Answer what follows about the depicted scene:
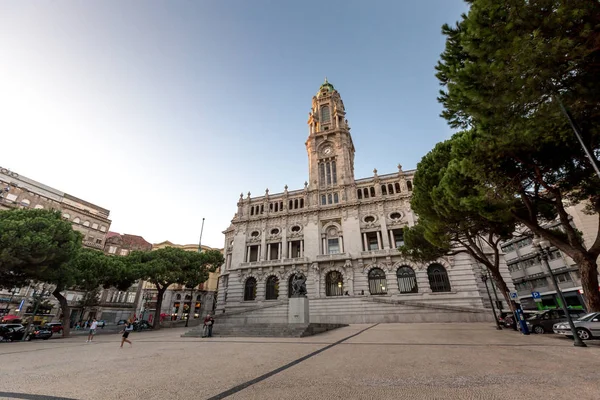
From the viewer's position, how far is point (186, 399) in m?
4.35

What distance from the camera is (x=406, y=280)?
29875 mm

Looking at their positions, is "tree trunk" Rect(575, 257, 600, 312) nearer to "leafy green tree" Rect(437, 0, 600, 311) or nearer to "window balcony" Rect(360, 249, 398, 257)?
"leafy green tree" Rect(437, 0, 600, 311)

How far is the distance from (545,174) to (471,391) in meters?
11.4

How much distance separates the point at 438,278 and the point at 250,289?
2381cm

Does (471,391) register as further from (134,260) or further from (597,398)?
(134,260)

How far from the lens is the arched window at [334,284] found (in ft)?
104

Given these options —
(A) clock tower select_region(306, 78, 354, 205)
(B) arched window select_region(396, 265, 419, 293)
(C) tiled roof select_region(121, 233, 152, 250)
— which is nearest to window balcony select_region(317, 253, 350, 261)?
(B) arched window select_region(396, 265, 419, 293)

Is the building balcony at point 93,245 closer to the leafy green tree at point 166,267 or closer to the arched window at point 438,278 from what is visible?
the leafy green tree at point 166,267

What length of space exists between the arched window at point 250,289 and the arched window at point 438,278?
A: 22277 millimetres

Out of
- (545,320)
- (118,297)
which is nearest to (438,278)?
(545,320)

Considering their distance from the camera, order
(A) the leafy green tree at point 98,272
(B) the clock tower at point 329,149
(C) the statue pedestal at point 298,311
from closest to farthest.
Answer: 1. (C) the statue pedestal at point 298,311
2. (A) the leafy green tree at point 98,272
3. (B) the clock tower at point 329,149

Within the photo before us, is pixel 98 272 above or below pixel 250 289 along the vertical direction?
above

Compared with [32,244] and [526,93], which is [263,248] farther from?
[526,93]

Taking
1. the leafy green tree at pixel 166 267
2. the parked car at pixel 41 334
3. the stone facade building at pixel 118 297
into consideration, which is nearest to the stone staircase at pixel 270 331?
the parked car at pixel 41 334
